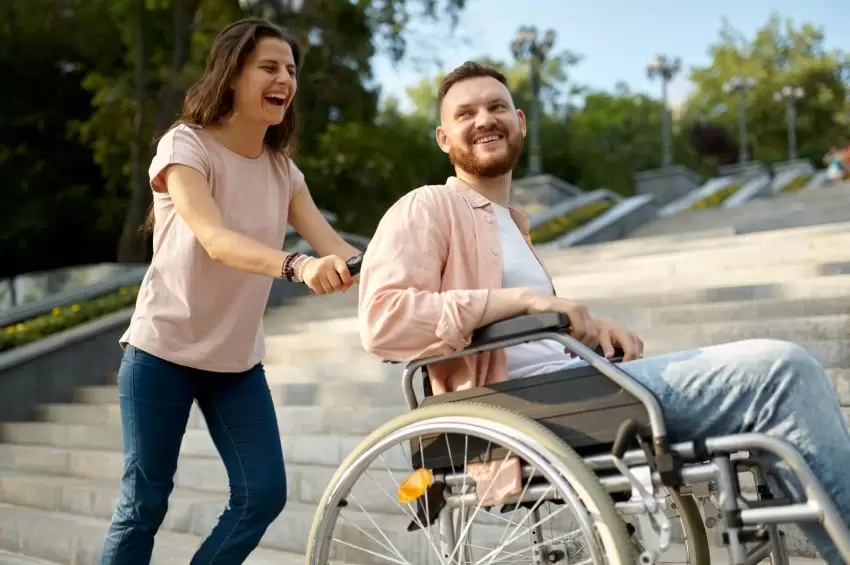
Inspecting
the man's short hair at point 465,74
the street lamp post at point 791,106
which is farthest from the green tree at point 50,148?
the street lamp post at point 791,106

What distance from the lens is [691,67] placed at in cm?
5553

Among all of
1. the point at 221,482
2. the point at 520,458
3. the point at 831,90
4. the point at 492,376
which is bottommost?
the point at 221,482

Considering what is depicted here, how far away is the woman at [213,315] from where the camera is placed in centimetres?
239

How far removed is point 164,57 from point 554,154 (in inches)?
842

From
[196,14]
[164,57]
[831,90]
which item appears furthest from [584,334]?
[831,90]

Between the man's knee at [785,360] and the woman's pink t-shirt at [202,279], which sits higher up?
the woman's pink t-shirt at [202,279]

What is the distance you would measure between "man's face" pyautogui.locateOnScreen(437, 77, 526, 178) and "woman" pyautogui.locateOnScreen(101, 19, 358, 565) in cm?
44

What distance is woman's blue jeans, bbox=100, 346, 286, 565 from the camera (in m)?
2.39

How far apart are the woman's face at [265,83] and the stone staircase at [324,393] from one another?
206 cm

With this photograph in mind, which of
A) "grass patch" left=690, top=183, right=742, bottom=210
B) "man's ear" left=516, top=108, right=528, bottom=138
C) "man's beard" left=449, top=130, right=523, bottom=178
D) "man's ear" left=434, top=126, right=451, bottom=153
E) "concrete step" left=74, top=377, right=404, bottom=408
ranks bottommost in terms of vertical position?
"concrete step" left=74, top=377, right=404, bottom=408

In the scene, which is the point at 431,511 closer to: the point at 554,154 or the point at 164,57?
the point at 164,57

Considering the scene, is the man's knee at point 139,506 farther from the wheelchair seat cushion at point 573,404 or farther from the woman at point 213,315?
the wheelchair seat cushion at point 573,404

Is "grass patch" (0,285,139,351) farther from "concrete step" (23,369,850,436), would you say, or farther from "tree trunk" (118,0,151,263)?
"tree trunk" (118,0,151,263)

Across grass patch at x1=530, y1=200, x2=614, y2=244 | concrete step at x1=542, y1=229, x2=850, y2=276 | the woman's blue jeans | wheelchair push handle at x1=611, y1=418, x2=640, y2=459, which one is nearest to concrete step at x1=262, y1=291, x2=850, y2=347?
concrete step at x1=542, y1=229, x2=850, y2=276
